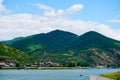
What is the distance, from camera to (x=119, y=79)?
127 m
